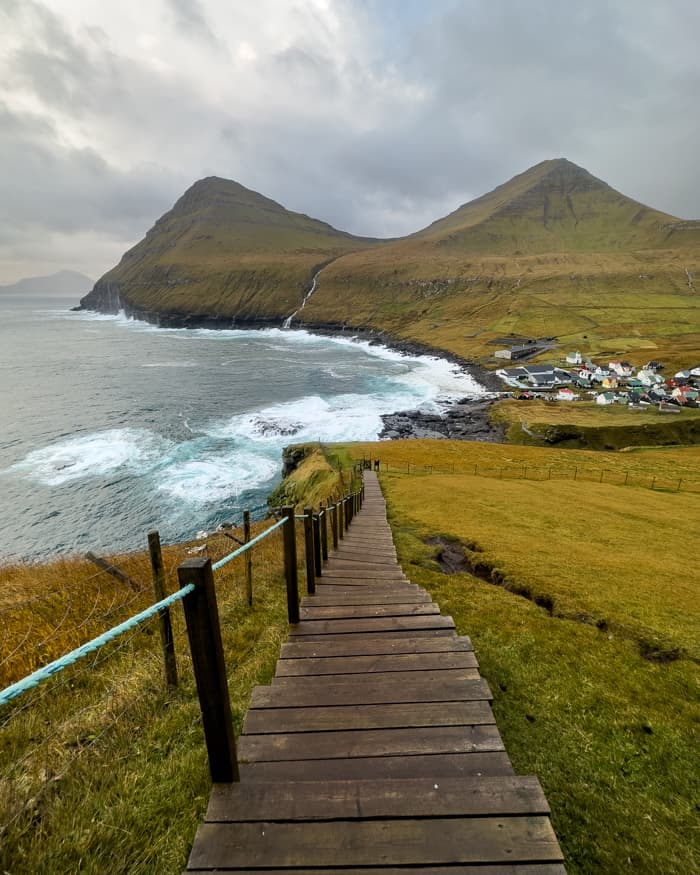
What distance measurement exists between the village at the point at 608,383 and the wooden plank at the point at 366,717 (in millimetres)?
81566

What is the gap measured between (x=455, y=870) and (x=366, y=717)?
4.53ft

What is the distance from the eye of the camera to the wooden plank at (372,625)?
5363mm

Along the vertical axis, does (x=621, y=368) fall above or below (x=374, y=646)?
below

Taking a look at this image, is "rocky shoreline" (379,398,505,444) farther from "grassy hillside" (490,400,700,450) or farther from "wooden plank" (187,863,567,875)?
"wooden plank" (187,863,567,875)

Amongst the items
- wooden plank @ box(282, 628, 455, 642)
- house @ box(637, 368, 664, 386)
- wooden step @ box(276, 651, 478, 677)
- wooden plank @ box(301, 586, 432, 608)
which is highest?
wooden step @ box(276, 651, 478, 677)

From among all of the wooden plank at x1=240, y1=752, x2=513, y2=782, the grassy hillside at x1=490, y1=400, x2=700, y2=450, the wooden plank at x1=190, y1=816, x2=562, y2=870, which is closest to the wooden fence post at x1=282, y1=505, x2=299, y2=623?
the wooden plank at x1=240, y1=752, x2=513, y2=782

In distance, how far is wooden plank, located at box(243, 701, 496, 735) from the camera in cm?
356

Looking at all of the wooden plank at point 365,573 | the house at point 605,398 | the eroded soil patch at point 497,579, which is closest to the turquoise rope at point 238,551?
the wooden plank at point 365,573

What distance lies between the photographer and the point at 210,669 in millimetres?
2951

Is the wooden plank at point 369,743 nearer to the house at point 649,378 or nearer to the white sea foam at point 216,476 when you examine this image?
the white sea foam at point 216,476

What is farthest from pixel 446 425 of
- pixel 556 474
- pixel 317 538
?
pixel 317 538

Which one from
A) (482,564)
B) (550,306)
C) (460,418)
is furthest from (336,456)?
(550,306)

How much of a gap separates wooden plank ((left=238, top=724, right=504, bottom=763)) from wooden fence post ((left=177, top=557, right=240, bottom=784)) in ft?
1.15

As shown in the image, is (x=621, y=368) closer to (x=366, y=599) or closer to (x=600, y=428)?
(x=600, y=428)
